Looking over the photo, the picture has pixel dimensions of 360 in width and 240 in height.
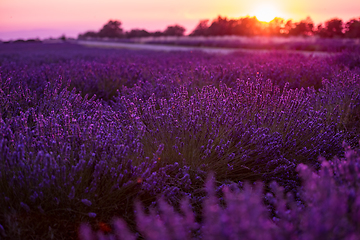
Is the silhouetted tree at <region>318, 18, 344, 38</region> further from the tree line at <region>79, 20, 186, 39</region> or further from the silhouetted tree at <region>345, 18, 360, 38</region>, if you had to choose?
the tree line at <region>79, 20, 186, 39</region>

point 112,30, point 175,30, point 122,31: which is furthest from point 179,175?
point 122,31

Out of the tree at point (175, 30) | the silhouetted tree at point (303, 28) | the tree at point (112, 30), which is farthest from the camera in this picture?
the tree at point (112, 30)

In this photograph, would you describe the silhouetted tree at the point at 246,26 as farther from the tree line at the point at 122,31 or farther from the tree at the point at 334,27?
the tree line at the point at 122,31

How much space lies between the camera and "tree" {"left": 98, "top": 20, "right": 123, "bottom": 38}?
7250 cm

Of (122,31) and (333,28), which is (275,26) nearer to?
(333,28)

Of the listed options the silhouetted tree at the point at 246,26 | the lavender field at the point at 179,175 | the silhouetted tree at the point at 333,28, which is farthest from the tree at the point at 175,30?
the lavender field at the point at 179,175

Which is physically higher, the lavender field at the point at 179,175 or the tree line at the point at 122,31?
the tree line at the point at 122,31

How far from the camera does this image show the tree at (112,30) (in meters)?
72.5

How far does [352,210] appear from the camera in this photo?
1147mm

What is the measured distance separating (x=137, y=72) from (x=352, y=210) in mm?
4569

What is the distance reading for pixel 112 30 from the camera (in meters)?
74.6

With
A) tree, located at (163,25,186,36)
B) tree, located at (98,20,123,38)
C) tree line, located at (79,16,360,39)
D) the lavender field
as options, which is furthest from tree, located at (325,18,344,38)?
tree, located at (98,20,123,38)

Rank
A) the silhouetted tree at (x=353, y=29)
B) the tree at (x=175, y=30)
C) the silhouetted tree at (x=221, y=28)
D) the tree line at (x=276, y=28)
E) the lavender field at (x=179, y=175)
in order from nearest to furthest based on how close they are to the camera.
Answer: the lavender field at (x=179, y=175) < the silhouetted tree at (x=353, y=29) < the tree line at (x=276, y=28) < the silhouetted tree at (x=221, y=28) < the tree at (x=175, y=30)

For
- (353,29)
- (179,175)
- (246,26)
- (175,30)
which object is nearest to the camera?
(179,175)
